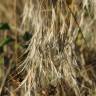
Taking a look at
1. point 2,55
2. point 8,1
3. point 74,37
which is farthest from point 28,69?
point 8,1

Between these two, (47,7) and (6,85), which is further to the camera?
(6,85)

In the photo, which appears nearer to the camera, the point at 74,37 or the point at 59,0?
the point at 59,0

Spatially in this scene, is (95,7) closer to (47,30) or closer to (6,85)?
(47,30)

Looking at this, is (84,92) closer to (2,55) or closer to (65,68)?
(65,68)

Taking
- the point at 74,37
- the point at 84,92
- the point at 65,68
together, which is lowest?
the point at 84,92

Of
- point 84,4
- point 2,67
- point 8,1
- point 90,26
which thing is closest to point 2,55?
point 2,67

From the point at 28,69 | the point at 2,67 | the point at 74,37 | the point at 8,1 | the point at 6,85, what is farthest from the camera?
the point at 8,1

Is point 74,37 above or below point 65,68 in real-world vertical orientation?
above

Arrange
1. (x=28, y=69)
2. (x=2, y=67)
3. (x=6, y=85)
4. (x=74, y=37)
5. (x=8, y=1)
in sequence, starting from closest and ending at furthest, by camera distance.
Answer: (x=28, y=69) → (x=74, y=37) → (x=6, y=85) → (x=2, y=67) → (x=8, y=1)

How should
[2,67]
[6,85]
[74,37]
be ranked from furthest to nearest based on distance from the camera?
[2,67] → [6,85] → [74,37]
